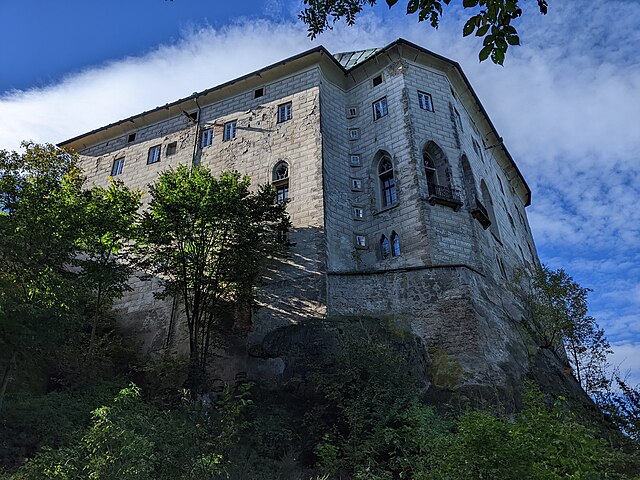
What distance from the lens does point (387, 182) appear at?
21938 mm

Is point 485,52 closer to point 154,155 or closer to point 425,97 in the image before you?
point 425,97

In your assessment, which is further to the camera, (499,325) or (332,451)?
(499,325)

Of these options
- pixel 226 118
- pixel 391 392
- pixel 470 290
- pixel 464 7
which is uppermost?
pixel 226 118

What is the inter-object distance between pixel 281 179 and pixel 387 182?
4.59m

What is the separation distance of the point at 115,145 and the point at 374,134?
15203mm

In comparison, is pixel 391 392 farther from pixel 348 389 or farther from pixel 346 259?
pixel 346 259

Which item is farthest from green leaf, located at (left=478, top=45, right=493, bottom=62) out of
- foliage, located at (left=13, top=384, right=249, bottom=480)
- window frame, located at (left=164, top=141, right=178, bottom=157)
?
window frame, located at (left=164, top=141, right=178, bottom=157)

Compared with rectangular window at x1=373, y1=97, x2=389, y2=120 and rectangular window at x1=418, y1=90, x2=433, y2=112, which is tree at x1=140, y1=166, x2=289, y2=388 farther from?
rectangular window at x1=418, y1=90, x2=433, y2=112

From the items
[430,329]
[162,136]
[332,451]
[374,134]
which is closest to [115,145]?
[162,136]

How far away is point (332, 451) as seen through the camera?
11812mm

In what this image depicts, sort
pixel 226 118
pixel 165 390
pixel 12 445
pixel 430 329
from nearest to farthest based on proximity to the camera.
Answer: pixel 12 445
pixel 165 390
pixel 430 329
pixel 226 118

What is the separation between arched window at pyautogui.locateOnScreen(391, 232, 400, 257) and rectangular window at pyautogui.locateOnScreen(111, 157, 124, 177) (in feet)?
52.4

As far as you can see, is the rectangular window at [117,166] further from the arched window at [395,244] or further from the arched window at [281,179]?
the arched window at [395,244]

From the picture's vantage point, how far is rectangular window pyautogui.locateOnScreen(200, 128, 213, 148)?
25623mm
